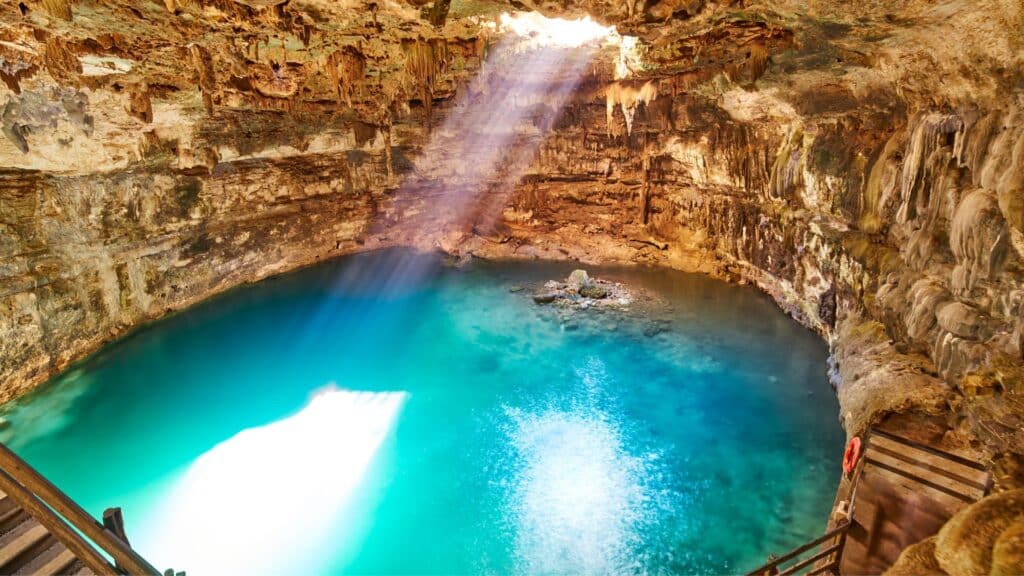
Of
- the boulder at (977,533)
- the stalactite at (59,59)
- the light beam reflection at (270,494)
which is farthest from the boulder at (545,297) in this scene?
the boulder at (977,533)

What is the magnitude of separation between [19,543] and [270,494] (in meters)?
4.40

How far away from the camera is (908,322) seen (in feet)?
20.6

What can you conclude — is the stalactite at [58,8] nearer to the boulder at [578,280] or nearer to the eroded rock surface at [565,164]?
the eroded rock surface at [565,164]

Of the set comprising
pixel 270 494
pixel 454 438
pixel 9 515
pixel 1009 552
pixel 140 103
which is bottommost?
pixel 270 494

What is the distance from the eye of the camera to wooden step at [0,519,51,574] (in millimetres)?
2822

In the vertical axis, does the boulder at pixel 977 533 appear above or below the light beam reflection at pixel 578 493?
above

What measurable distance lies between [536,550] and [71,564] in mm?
4296

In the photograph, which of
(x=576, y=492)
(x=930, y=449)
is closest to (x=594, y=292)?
(x=576, y=492)

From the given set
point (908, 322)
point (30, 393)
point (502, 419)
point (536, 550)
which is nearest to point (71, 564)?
point (536, 550)

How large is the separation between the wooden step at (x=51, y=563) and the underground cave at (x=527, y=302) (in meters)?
0.02

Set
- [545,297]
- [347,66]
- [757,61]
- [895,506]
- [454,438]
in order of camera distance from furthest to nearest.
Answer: [545,297], [347,66], [454,438], [757,61], [895,506]

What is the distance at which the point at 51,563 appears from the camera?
288cm

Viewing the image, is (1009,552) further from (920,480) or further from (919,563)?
(920,480)

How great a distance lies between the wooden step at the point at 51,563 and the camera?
9.29 ft
